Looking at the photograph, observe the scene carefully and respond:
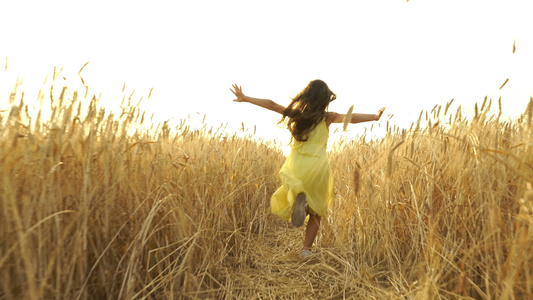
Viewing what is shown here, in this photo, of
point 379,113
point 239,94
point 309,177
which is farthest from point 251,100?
point 379,113

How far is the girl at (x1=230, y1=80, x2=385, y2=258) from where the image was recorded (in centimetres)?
254

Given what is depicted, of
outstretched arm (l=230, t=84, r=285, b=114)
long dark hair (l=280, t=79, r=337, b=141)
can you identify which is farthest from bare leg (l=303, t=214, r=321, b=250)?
outstretched arm (l=230, t=84, r=285, b=114)

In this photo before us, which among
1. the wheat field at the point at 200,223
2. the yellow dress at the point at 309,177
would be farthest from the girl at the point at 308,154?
the wheat field at the point at 200,223

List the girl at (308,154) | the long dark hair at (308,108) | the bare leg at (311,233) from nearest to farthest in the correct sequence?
the bare leg at (311,233) → the girl at (308,154) → the long dark hair at (308,108)

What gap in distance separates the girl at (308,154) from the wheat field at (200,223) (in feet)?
0.90

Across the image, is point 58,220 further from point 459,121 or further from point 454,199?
point 459,121

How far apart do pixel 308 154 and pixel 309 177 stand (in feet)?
0.62

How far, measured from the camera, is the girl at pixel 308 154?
2.54 m

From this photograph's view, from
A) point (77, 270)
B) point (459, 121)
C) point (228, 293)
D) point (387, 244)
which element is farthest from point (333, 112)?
point (77, 270)

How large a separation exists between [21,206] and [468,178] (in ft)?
6.10

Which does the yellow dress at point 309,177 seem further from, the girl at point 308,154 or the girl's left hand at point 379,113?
the girl's left hand at point 379,113

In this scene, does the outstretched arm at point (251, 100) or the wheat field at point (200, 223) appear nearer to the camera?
the wheat field at point (200, 223)

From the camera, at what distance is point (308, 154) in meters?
2.64

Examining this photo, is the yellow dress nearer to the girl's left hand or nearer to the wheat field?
the wheat field
